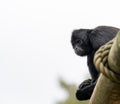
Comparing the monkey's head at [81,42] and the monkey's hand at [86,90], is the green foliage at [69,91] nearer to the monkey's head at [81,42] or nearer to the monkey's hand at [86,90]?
the monkey's head at [81,42]

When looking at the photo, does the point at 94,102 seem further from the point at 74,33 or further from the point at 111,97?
the point at 74,33

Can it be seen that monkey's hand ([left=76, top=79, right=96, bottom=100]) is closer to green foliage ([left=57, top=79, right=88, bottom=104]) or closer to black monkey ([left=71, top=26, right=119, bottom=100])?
black monkey ([left=71, top=26, right=119, bottom=100])

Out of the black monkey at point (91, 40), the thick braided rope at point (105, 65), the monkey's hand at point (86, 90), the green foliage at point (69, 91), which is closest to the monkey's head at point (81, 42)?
the black monkey at point (91, 40)

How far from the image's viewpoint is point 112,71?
188 centimetres

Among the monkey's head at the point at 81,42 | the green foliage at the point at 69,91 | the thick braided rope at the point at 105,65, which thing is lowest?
the green foliage at the point at 69,91

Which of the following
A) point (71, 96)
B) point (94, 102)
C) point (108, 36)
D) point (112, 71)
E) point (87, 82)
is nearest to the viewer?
point (112, 71)

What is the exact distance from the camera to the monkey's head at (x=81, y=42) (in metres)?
6.19

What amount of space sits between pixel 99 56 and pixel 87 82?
3.02 meters

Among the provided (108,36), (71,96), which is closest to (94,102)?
(108,36)

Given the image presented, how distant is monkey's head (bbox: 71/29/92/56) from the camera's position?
6188 millimetres

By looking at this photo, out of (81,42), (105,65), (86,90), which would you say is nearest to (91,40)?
(81,42)

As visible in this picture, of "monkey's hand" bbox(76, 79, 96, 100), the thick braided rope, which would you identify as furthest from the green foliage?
the thick braided rope

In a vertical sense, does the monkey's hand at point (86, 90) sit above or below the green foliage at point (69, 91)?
above

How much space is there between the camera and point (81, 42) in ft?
20.8
